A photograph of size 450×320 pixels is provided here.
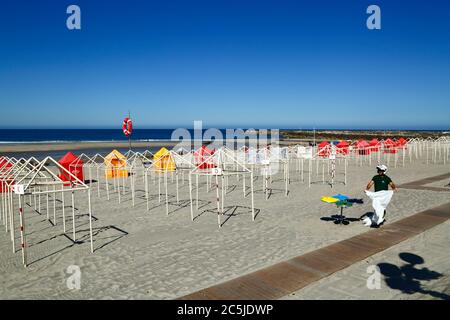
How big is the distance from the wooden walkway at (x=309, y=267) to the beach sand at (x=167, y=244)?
0.33m

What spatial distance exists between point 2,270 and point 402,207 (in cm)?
1172

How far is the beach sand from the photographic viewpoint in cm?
620

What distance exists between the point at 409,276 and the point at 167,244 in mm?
5381

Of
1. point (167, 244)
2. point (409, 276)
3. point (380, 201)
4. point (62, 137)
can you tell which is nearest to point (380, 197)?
point (380, 201)

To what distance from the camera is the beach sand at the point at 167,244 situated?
20.3 feet

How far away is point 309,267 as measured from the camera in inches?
258

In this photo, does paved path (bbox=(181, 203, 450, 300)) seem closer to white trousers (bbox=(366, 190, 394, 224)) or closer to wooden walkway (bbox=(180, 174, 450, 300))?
wooden walkway (bbox=(180, 174, 450, 300))

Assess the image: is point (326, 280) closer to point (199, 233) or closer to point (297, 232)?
point (297, 232)

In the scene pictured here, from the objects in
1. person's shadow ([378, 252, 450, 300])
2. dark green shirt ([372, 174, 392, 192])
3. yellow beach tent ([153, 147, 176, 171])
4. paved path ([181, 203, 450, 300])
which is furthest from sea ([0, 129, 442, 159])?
person's shadow ([378, 252, 450, 300])

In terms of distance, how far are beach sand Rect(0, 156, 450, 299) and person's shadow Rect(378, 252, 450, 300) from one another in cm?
69

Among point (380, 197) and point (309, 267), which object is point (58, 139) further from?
point (309, 267)

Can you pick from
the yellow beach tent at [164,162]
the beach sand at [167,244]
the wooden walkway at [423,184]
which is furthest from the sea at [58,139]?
the wooden walkway at [423,184]

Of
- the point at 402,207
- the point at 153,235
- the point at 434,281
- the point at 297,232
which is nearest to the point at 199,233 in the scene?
the point at 153,235

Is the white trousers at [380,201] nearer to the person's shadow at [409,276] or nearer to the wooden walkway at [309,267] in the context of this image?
the wooden walkway at [309,267]
